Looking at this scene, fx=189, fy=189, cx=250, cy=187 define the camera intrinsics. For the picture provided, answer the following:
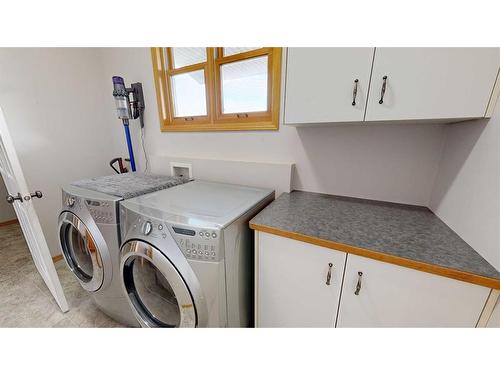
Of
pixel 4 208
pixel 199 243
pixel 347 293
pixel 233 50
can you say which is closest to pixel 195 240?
pixel 199 243

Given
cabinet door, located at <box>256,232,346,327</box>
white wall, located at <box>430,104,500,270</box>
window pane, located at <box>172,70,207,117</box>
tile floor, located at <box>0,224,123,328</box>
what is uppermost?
window pane, located at <box>172,70,207,117</box>

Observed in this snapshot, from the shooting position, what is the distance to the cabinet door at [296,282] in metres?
0.81

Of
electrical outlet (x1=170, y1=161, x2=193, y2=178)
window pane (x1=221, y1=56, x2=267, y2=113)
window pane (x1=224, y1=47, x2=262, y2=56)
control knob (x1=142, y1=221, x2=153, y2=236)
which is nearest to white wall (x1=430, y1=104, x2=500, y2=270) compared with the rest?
window pane (x1=221, y1=56, x2=267, y2=113)

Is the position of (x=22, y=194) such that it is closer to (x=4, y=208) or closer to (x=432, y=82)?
(x=432, y=82)

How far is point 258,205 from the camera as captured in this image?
109 centimetres

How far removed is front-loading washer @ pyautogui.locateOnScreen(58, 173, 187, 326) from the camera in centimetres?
109

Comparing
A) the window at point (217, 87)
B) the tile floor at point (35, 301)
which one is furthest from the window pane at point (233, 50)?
the tile floor at point (35, 301)

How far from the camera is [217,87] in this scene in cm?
161

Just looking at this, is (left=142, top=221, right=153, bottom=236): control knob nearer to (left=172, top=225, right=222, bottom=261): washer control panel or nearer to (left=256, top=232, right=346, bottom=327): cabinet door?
(left=172, top=225, right=222, bottom=261): washer control panel

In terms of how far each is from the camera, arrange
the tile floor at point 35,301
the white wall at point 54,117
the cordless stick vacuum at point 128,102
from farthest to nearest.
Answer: the cordless stick vacuum at point 128,102
the white wall at point 54,117
the tile floor at point 35,301

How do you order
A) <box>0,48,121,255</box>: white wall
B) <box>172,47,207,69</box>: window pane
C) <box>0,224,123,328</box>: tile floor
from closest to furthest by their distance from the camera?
1. <box>0,224,123,328</box>: tile floor
2. <box>172,47,207,69</box>: window pane
3. <box>0,48,121,255</box>: white wall

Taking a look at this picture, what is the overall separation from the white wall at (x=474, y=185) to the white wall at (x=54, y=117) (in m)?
3.09

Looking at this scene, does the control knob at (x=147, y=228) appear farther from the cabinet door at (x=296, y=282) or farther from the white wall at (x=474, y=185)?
the white wall at (x=474, y=185)

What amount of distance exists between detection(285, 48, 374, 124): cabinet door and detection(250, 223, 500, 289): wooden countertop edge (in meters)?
0.58
